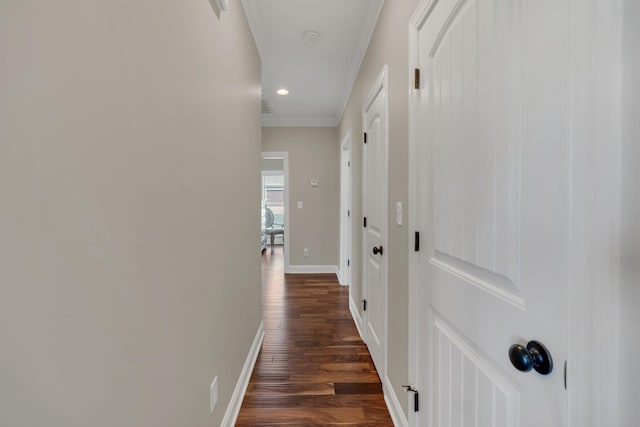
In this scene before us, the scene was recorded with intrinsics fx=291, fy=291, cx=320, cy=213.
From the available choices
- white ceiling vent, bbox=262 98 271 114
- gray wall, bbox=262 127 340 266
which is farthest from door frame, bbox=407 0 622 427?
gray wall, bbox=262 127 340 266

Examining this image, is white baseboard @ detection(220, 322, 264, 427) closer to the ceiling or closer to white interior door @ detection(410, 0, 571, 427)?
white interior door @ detection(410, 0, 571, 427)

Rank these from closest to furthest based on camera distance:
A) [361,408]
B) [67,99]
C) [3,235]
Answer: [3,235] → [67,99] → [361,408]

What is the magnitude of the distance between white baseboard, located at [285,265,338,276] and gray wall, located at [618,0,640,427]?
15.0 feet

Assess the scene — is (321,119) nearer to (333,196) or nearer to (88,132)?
(333,196)

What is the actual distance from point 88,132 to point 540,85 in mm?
953

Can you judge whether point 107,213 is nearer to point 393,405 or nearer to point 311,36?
point 393,405

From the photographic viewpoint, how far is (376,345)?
213 centimetres

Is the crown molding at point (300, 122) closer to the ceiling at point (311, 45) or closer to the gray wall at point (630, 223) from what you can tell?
the ceiling at point (311, 45)

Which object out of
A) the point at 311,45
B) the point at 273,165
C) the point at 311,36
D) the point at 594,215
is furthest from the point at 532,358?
the point at 273,165

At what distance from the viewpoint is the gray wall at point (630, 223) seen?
46 centimetres

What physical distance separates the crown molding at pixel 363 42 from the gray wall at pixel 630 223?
6.11ft

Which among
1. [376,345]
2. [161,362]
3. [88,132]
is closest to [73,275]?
[88,132]

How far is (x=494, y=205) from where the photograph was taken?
30.8 inches

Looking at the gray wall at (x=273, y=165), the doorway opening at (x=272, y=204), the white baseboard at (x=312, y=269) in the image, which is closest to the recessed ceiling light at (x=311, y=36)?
the white baseboard at (x=312, y=269)
